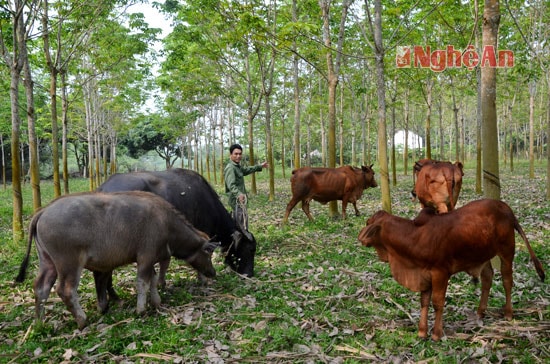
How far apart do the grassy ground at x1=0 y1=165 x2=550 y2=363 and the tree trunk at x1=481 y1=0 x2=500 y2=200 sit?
1.53 metres

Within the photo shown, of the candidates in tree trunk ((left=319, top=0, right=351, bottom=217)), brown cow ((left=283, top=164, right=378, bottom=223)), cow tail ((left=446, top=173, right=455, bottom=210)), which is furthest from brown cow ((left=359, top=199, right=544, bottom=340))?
brown cow ((left=283, top=164, right=378, bottom=223))

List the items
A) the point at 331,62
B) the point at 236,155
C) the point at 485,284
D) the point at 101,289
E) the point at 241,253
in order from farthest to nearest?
1. the point at 331,62
2. the point at 236,155
3. the point at 241,253
4. the point at 101,289
5. the point at 485,284

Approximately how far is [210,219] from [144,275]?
228cm

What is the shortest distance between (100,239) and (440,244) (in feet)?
13.6

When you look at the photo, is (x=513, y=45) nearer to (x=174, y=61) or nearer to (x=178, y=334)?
(x=174, y=61)

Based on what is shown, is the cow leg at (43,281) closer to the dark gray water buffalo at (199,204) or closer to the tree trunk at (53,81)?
the dark gray water buffalo at (199,204)

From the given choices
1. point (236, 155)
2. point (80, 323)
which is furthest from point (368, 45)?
point (80, 323)

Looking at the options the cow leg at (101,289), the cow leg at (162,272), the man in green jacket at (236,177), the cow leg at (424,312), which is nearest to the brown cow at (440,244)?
the cow leg at (424,312)

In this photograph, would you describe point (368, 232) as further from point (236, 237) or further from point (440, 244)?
point (236, 237)

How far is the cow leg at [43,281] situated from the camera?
5.13 meters

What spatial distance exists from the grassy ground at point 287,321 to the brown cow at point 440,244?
50 cm

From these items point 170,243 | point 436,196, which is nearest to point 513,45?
point 436,196

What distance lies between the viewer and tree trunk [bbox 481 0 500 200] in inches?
233

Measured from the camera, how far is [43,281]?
5148mm
